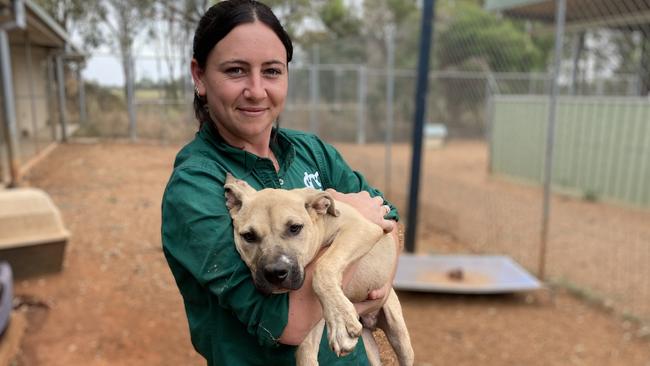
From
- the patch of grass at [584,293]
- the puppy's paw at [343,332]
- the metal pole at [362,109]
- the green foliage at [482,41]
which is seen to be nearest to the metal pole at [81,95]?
the puppy's paw at [343,332]

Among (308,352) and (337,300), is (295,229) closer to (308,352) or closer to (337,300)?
(337,300)

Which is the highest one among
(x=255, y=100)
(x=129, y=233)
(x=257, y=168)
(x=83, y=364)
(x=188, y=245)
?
(x=255, y=100)

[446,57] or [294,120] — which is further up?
[446,57]

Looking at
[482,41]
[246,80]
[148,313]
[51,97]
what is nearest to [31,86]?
[51,97]

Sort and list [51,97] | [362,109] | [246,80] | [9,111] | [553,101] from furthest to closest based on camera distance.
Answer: [362,109] < [9,111] < [51,97] < [553,101] < [246,80]

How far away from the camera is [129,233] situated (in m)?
7.32

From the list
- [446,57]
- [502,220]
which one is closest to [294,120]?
[502,220]

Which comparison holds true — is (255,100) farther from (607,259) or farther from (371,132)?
(371,132)

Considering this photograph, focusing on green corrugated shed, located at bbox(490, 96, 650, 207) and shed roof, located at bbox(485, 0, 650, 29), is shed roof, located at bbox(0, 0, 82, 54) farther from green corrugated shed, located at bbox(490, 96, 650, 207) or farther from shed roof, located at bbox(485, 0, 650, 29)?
green corrugated shed, located at bbox(490, 96, 650, 207)

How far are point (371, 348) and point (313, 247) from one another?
1.74 ft

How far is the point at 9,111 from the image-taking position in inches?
405

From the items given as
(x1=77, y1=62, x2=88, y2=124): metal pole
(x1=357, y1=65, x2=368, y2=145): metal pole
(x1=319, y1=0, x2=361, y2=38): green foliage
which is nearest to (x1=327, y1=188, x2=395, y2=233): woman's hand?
(x1=77, y1=62, x2=88, y2=124): metal pole

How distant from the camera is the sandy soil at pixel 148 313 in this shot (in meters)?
5.10

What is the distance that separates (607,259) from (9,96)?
1035 cm
